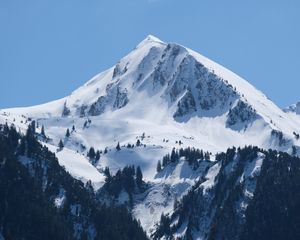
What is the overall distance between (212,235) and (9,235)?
6.80m

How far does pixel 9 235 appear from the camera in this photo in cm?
2733

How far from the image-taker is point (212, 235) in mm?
27547
